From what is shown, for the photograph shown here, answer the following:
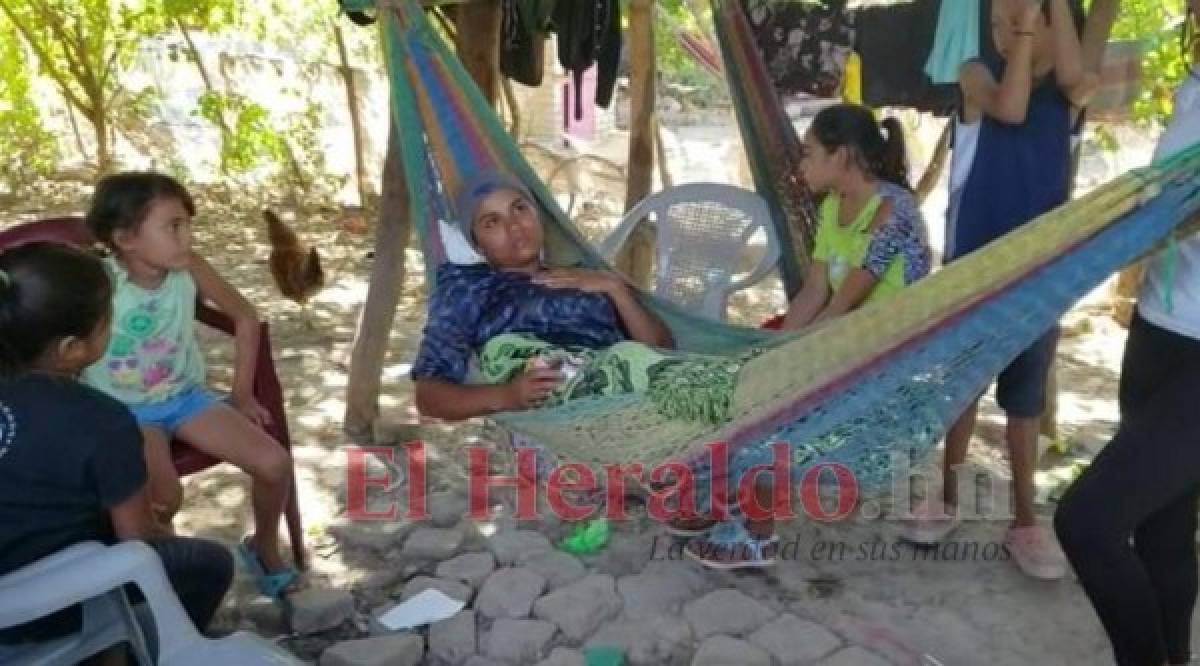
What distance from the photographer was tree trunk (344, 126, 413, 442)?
112 inches

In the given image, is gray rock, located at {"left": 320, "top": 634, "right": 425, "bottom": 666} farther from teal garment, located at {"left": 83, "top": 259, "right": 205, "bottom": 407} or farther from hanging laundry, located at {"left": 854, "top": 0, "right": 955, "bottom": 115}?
hanging laundry, located at {"left": 854, "top": 0, "right": 955, "bottom": 115}

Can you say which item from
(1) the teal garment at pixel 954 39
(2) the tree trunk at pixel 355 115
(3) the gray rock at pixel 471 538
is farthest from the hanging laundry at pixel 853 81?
(2) the tree trunk at pixel 355 115

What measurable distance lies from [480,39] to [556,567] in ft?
4.46

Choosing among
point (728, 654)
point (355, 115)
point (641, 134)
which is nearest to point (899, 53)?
point (641, 134)

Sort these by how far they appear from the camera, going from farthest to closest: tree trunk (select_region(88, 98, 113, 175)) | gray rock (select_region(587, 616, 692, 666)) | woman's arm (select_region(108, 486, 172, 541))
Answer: tree trunk (select_region(88, 98, 113, 175)) < gray rock (select_region(587, 616, 692, 666)) < woman's arm (select_region(108, 486, 172, 541))

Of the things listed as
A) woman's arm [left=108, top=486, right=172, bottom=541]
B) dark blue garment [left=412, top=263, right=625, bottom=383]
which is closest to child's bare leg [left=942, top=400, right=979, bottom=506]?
dark blue garment [left=412, top=263, right=625, bottom=383]

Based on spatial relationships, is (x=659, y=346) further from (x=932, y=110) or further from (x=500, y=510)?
(x=932, y=110)

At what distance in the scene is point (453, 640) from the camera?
2.03 meters

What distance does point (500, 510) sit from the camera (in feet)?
8.38

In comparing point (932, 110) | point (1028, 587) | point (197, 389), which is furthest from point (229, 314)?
point (932, 110)

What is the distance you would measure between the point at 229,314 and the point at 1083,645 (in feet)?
5.47

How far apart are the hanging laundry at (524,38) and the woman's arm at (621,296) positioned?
790mm

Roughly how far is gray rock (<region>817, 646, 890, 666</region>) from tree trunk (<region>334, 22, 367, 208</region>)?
4269mm

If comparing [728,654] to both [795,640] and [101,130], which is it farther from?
[101,130]
